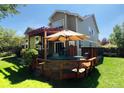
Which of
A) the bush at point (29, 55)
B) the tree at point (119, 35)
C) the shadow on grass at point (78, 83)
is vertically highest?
the tree at point (119, 35)

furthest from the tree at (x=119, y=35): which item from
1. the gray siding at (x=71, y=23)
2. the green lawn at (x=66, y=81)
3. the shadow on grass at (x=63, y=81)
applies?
the shadow on grass at (x=63, y=81)

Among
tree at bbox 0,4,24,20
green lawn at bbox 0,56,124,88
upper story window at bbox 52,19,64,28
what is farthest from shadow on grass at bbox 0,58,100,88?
upper story window at bbox 52,19,64,28

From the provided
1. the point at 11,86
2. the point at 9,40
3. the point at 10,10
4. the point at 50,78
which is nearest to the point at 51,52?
the point at 10,10

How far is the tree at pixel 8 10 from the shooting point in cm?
1548

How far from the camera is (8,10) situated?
52.6 feet

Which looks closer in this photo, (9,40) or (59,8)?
(59,8)

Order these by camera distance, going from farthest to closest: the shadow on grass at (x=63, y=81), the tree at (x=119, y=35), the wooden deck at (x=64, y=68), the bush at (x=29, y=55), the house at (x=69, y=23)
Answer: the tree at (x=119, y=35)
the house at (x=69, y=23)
the bush at (x=29, y=55)
the wooden deck at (x=64, y=68)
the shadow on grass at (x=63, y=81)

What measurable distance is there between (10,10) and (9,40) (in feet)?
65.9

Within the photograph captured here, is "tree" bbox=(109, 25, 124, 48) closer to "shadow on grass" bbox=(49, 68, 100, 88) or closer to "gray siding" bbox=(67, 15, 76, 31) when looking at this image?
"gray siding" bbox=(67, 15, 76, 31)

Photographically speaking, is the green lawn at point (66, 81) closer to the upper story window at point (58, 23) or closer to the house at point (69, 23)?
the house at point (69, 23)

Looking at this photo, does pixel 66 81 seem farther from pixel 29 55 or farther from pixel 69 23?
pixel 69 23

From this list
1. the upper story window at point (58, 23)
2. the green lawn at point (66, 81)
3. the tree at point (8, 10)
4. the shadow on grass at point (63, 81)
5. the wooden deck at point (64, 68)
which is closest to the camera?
the green lawn at point (66, 81)

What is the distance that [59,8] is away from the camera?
64.7 ft
